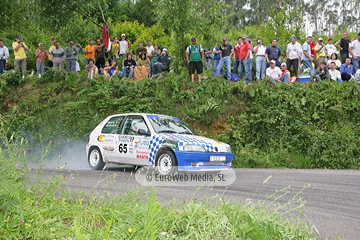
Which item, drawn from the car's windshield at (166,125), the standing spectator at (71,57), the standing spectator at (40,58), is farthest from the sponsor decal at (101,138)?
the standing spectator at (40,58)

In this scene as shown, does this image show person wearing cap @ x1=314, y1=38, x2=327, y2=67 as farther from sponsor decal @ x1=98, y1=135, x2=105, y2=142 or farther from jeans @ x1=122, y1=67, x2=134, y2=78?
sponsor decal @ x1=98, y1=135, x2=105, y2=142

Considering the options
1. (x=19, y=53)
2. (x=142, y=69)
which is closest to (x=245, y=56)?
(x=142, y=69)

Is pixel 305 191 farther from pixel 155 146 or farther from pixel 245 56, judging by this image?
pixel 245 56

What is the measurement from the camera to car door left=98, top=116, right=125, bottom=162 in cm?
1238

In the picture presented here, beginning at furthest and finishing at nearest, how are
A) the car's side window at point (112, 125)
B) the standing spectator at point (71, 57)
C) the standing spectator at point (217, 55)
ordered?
the standing spectator at point (71, 57)
the standing spectator at point (217, 55)
the car's side window at point (112, 125)

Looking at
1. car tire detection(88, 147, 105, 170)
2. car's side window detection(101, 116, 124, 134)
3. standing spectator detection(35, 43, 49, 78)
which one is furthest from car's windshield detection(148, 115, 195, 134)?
standing spectator detection(35, 43, 49, 78)

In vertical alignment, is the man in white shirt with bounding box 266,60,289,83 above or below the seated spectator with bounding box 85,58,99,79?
below

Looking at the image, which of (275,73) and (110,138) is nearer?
(110,138)

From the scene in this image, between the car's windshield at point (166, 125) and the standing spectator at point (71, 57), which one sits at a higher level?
the standing spectator at point (71, 57)

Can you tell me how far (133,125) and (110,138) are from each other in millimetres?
858

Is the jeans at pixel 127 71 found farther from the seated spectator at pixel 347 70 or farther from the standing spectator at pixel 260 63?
the seated spectator at pixel 347 70

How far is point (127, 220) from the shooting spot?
4.88 m

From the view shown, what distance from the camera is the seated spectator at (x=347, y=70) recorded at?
1830cm

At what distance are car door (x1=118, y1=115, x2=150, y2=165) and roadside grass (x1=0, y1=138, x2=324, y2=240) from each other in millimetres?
5699
